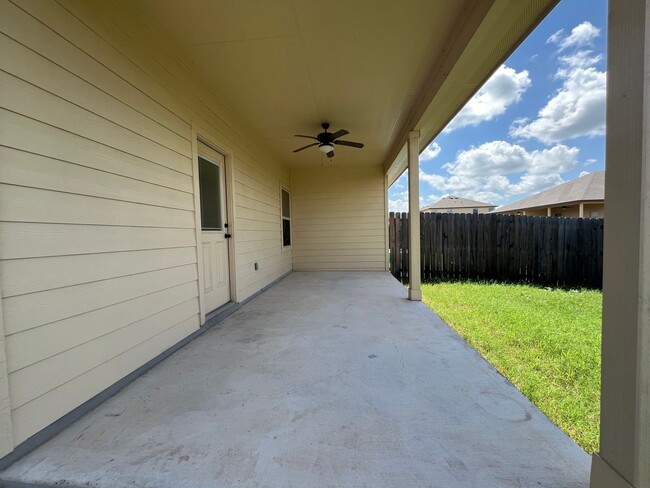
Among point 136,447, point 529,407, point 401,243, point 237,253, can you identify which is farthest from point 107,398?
point 401,243

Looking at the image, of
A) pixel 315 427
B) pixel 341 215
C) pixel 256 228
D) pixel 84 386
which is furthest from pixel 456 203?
pixel 84 386

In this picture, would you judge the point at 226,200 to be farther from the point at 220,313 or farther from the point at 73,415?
the point at 73,415

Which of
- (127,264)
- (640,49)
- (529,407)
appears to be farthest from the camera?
(127,264)

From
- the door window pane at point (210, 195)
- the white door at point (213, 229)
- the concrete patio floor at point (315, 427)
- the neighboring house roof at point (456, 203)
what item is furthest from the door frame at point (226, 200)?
the neighboring house roof at point (456, 203)

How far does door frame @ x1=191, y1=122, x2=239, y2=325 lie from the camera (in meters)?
2.75

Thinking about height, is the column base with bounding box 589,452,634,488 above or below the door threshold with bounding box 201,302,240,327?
above

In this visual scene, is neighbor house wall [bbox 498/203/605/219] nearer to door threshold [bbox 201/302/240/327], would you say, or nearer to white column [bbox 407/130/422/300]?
white column [bbox 407/130/422/300]

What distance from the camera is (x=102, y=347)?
168cm

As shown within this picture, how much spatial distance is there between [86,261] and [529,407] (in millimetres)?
2661

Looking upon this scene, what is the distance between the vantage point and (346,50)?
2.54m

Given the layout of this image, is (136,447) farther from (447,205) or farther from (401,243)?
(447,205)

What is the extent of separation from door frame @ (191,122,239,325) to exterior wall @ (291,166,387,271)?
333 centimetres

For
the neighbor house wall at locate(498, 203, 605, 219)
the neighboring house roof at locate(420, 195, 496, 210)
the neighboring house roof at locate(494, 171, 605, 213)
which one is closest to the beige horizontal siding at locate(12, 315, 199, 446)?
the neighbor house wall at locate(498, 203, 605, 219)

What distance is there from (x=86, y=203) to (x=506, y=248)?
7196 mm
